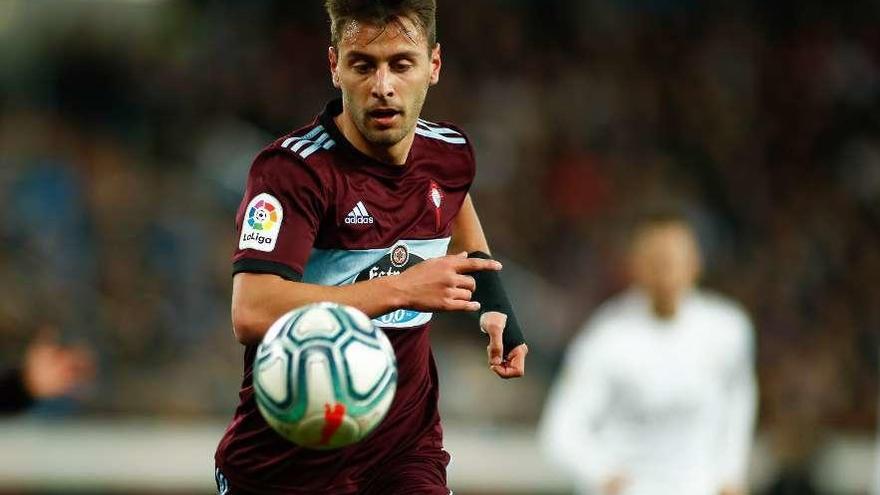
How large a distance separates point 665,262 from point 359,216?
3.30 metres

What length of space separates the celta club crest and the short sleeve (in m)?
0.47

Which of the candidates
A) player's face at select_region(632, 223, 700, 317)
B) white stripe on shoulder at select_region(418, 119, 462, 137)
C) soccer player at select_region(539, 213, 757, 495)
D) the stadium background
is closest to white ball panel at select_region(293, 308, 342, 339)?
white stripe on shoulder at select_region(418, 119, 462, 137)

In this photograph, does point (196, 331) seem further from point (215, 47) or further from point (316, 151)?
point (316, 151)

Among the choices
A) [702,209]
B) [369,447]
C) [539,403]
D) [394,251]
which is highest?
[702,209]

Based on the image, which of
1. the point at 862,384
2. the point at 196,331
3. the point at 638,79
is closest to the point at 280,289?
the point at 196,331

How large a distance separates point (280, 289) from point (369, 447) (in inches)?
26.8

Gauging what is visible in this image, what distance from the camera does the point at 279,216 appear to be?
12.4 ft

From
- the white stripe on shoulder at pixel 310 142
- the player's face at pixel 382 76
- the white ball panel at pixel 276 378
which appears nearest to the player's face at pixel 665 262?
the player's face at pixel 382 76

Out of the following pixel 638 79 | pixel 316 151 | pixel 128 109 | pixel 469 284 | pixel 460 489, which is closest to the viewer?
pixel 469 284

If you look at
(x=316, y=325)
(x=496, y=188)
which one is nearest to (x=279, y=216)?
(x=316, y=325)

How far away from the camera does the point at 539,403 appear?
10.5 metres

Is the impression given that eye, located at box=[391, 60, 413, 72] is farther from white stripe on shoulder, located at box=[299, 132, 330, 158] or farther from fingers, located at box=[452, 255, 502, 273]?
fingers, located at box=[452, 255, 502, 273]

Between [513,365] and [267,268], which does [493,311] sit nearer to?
[513,365]

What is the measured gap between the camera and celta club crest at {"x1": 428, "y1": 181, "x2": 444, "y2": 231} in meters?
4.30
